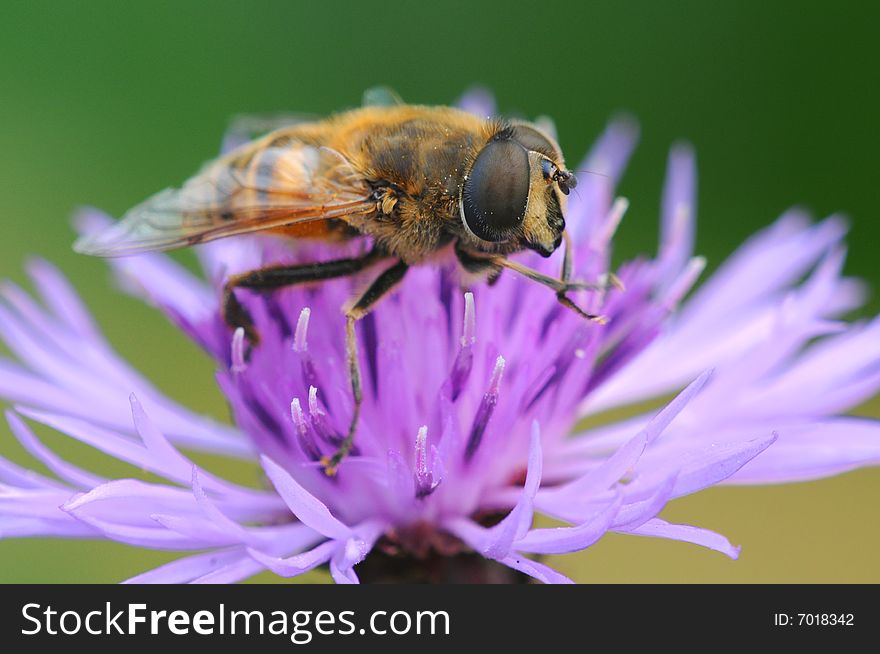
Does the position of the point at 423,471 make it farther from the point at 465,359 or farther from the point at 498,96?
the point at 498,96

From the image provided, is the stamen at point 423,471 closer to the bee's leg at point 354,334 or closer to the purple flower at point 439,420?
the purple flower at point 439,420

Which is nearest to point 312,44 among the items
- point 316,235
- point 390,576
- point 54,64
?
point 54,64

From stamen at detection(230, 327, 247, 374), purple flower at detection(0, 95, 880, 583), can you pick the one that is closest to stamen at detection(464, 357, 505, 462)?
purple flower at detection(0, 95, 880, 583)

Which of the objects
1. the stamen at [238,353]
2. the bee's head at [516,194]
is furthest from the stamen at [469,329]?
the stamen at [238,353]

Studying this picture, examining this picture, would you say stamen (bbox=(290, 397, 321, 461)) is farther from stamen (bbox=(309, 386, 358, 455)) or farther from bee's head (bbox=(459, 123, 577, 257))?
bee's head (bbox=(459, 123, 577, 257))

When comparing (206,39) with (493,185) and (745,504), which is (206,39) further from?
(493,185)

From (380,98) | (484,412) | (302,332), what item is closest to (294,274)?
(302,332)
